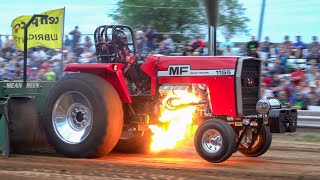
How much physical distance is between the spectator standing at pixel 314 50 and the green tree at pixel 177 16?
16.5 ft

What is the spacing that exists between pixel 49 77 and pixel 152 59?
14.2 ft

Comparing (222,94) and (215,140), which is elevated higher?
(222,94)

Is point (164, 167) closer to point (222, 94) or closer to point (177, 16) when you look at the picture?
point (222, 94)

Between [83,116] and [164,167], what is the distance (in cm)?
144

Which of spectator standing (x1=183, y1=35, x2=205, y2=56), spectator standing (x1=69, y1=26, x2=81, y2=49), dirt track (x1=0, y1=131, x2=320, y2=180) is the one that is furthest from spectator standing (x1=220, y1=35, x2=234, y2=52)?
dirt track (x1=0, y1=131, x2=320, y2=180)

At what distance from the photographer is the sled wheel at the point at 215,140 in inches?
241

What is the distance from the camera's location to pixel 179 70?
673cm

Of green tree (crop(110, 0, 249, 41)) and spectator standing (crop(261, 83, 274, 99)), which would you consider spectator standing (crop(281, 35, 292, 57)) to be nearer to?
spectator standing (crop(261, 83, 274, 99))

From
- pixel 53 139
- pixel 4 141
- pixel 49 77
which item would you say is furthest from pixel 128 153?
pixel 49 77

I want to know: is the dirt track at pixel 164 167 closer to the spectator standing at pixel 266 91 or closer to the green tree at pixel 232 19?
the spectator standing at pixel 266 91

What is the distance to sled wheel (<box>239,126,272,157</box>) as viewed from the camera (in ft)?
22.5

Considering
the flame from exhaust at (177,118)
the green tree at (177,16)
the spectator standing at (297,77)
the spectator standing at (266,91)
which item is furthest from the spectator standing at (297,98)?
the green tree at (177,16)

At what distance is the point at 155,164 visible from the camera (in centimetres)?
636

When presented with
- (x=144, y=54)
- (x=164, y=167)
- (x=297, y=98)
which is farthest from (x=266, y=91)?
(x=164, y=167)
